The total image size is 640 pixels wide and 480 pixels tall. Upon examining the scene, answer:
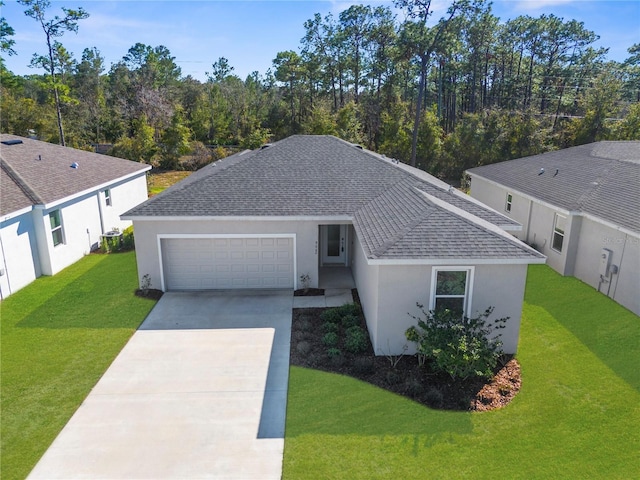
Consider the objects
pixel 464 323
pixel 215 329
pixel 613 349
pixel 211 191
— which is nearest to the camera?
pixel 464 323

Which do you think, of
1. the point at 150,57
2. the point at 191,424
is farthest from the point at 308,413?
the point at 150,57

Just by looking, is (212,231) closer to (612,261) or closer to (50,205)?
(50,205)

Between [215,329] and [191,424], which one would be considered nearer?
[191,424]

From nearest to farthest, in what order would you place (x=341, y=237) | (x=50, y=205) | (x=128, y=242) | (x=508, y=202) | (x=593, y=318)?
(x=593, y=318) < (x=50, y=205) < (x=341, y=237) < (x=128, y=242) < (x=508, y=202)

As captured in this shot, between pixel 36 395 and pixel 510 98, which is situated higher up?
pixel 510 98

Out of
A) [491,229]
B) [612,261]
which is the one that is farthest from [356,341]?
[612,261]

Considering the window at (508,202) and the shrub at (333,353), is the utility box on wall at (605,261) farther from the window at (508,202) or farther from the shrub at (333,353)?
the shrub at (333,353)

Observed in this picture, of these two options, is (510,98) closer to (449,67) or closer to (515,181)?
(449,67)
